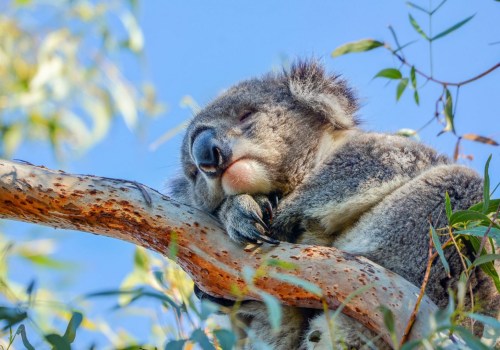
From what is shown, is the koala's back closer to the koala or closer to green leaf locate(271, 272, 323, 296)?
the koala

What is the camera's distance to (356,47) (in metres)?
2.87

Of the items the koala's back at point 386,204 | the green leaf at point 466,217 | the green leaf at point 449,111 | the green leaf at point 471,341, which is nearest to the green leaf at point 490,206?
the green leaf at point 466,217

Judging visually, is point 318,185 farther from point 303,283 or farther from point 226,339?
point 226,339

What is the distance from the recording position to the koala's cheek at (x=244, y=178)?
292 cm

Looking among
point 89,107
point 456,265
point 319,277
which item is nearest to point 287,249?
point 319,277

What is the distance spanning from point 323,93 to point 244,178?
0.75m

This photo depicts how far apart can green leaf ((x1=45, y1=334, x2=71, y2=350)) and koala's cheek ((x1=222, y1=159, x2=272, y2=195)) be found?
1234 millimetres

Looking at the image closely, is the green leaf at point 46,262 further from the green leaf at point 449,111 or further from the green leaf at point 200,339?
the green leaf at point 449,111

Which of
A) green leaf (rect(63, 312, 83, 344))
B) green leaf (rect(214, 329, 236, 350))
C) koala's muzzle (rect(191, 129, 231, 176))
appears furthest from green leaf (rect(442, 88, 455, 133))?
green leaf (rect(63, 312, 83, 344))

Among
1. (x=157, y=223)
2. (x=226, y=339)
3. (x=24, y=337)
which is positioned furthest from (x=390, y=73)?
(x=24, y=337)

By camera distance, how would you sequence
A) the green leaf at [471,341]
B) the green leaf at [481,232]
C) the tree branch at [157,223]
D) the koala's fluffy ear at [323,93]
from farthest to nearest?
the koala's fluffy ear at [323,93]
the tree branch at [157,223]
the green leaf at [481,232]
the green leaf at [471,341]

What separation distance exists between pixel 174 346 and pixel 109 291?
21 cm

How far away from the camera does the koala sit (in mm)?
2645

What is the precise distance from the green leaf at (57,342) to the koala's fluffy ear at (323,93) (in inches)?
74.0
